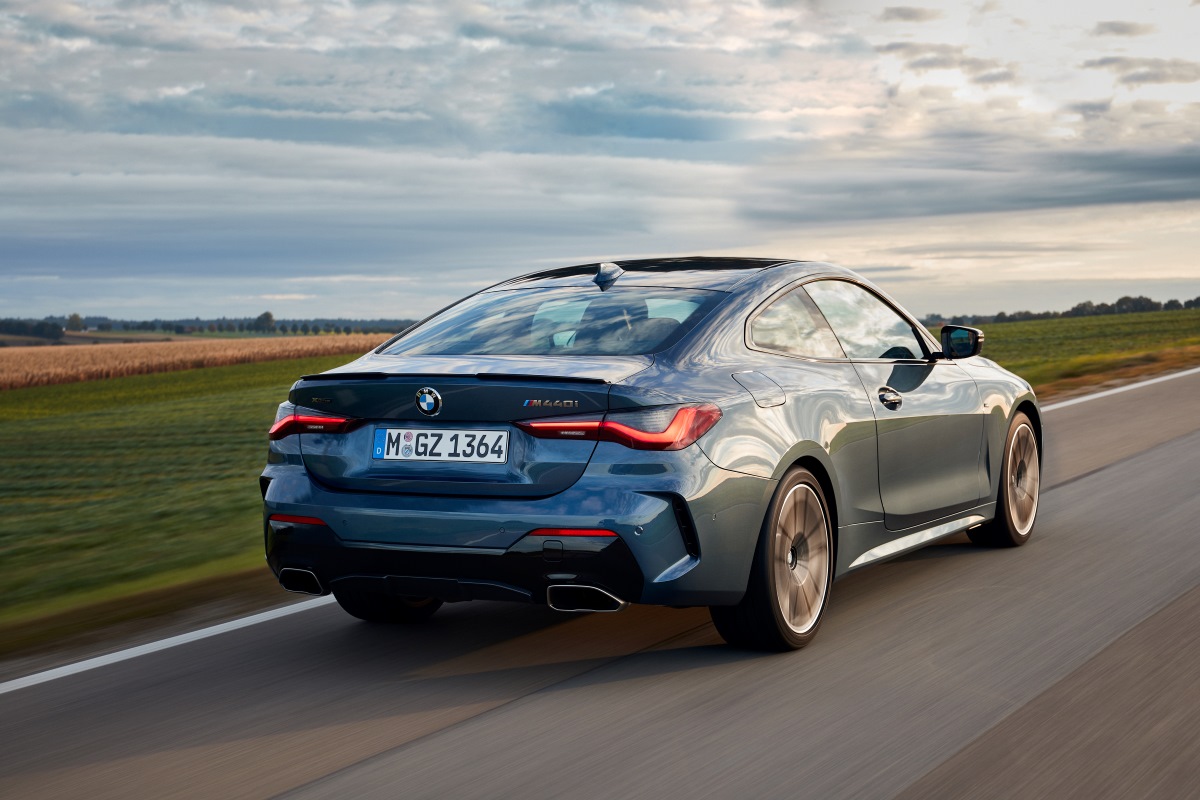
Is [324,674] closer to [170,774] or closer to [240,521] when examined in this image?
[170,774]

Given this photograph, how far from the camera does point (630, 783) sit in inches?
158

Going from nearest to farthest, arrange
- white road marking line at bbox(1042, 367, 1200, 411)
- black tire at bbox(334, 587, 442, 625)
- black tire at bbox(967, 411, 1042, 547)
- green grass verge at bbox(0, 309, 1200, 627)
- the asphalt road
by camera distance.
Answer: the asphalt road < black tire at bbox(334, 587, 442, 625) < black tire at bbox(967, 411, 1042, 547) < green grass verge at bbox(0, 309, 1200, 627) < white road marking line at bbox(1042, 367, 1200, 411)

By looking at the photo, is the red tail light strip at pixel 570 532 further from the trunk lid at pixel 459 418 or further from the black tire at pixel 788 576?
the black tire at pixel 788 576

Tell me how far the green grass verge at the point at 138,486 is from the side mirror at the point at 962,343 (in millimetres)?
3946

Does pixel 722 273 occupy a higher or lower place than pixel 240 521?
higher

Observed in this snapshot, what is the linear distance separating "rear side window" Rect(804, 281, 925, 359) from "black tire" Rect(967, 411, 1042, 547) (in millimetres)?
1026

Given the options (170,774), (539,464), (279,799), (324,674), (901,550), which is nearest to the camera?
(279,799)

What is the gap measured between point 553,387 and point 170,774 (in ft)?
5.72

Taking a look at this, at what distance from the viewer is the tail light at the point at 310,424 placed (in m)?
5.25

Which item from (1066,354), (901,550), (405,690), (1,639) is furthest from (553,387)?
(1066,354)

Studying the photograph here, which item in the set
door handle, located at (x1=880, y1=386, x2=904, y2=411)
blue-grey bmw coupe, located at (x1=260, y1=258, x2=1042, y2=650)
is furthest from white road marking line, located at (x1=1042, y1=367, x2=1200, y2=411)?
blue-grey bmw coupe, located at (x1=260, y1=258, x2=1042, y2=650)

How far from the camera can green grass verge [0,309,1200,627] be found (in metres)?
8.29

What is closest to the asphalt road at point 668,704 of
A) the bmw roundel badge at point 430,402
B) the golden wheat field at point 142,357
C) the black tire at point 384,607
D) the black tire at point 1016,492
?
the black tire at point 384,607

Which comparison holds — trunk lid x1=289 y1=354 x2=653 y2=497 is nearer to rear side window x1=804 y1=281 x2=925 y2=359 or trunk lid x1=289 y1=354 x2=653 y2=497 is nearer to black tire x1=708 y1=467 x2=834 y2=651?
black tire x1=708 y1=467 x2=834 y2=651
